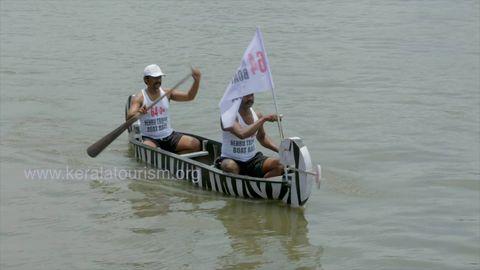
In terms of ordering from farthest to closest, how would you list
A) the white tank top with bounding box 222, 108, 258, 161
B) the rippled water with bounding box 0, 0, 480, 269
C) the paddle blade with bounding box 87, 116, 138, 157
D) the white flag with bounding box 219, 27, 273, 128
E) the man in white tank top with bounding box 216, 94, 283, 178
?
the paddle blade with bounding box 87, 116, 138, 157
the white tank top with bounding box 222, 108, 258, 161
the man in white tank top with bounding box 216, 94, 283, 178
the white flag with bounding box 219, 27, 273, 128
the rippled water with bounding box 0, 0, 480, 269

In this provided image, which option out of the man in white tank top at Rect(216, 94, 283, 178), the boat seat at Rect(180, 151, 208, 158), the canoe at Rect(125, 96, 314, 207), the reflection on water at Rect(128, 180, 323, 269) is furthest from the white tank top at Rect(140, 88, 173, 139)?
the man in white tank top at Rect(216, 94, 283, 178)

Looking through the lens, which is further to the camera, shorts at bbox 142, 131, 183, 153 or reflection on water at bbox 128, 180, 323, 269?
shorts at bbox 142, 131, 183, 153

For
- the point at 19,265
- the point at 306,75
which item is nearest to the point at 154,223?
the point at 19,265

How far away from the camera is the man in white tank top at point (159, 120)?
1353 cm

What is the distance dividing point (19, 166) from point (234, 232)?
496cm

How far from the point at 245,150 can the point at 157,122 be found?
242 cm

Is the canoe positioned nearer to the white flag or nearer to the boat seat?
the boat seat

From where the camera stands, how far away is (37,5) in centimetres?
3516

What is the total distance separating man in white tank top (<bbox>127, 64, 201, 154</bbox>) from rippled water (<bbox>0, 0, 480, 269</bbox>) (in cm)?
88

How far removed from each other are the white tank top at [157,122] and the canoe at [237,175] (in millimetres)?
284

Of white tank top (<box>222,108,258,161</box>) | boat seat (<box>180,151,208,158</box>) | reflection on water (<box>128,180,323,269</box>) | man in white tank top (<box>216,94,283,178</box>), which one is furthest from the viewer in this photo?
boat seat (<box>180,151,208,158</box>)

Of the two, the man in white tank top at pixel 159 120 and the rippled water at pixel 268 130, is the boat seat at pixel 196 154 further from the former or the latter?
the rippled water at pixel 268 130

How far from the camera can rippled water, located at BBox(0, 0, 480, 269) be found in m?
10.3

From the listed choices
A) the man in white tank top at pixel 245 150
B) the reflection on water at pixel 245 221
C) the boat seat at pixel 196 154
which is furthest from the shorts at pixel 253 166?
the boat seat at pixel 196 154
